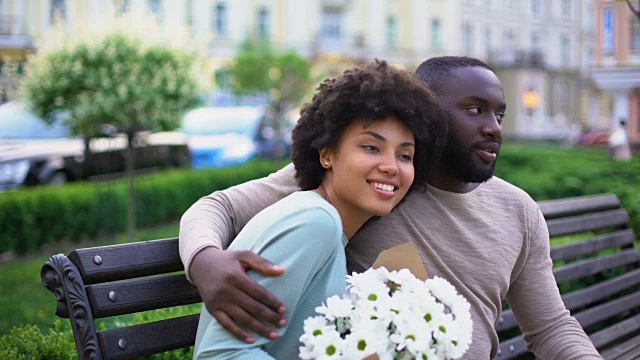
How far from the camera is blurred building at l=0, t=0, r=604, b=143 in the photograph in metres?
38.8

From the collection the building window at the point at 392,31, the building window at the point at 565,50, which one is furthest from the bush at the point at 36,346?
the building window at the point at 565,50

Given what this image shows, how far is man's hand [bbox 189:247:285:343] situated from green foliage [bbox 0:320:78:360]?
2.64 feet

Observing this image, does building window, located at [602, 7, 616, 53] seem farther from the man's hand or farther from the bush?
the man's hand

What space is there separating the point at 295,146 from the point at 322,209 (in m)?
0.40

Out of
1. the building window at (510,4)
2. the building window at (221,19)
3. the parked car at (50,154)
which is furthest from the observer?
the building window at (510,4)

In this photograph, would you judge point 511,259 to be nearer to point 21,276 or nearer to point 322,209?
point 322,209

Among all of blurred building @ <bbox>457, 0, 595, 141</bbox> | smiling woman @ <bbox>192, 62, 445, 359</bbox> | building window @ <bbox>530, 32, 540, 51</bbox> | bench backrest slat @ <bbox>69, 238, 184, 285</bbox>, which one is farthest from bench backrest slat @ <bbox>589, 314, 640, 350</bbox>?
building window @ <bbox>530, 32, 540, 51</bbox>

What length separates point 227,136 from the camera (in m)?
20.5

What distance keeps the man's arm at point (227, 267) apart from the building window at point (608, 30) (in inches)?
1461

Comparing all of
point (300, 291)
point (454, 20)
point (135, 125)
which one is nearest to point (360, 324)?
point (300, 291)

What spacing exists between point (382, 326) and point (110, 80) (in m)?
10.7

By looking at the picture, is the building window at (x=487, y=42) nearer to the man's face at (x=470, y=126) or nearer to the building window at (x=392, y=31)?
the building window at (x=392, y=31)

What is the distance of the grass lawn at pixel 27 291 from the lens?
6.31 metres

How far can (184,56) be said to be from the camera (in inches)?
500
